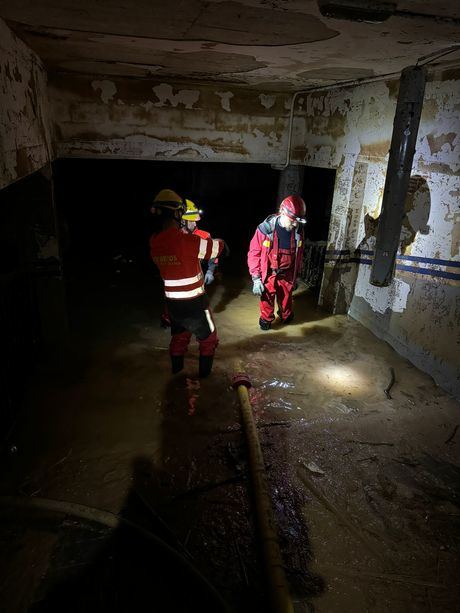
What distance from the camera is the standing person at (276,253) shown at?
548 centimetres

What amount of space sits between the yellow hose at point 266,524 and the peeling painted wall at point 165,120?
409 cm

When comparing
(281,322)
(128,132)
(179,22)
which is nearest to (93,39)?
(179,22)

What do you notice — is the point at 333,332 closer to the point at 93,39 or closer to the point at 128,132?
the point at 128,132

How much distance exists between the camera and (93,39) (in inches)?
131

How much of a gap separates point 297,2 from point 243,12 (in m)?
0.38

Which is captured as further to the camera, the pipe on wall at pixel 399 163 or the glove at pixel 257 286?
the glove at pixel 257 286

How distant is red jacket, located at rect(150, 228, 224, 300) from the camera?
13.2 feet

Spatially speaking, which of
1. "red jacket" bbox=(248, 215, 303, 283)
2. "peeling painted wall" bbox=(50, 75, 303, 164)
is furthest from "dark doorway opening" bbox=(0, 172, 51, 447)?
"red jacket" bbox=(248, 215, 303, 283)

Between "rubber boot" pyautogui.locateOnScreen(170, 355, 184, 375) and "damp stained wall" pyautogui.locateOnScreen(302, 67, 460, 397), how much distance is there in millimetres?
2957

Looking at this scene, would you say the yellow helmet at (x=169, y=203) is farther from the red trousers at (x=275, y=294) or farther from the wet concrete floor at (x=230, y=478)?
the red trousers at (x=275, y=294)

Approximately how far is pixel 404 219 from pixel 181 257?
2.90m

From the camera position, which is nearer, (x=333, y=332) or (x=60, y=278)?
(x=60, y=278)

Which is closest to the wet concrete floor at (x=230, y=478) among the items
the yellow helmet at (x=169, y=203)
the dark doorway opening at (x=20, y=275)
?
the dark doorway opening at (x=20, y=275)

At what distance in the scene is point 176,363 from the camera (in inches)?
185
